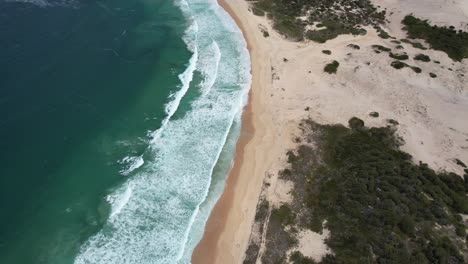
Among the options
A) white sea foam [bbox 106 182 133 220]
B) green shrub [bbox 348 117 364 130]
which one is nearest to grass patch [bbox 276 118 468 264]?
green shrub [bbox 348 117 364 130]

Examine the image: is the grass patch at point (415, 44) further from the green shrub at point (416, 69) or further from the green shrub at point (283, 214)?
the green shrub at point (283, 214)

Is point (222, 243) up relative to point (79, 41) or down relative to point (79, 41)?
down

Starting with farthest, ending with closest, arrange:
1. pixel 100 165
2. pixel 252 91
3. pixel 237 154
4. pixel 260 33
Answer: pixel 260 33 < pixel 252 91 < pixel 237 154 < pixel 100 165

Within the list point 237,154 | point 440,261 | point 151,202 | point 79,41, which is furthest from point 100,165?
point 440,261

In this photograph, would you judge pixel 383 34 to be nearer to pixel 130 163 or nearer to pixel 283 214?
pixel 283 214

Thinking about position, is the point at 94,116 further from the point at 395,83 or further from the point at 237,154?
the point at 395,83

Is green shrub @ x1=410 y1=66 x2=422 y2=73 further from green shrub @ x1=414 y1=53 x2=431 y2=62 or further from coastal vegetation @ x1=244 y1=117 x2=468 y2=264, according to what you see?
coastal vegetation @ x1=244 y1=117 x2=468 y2=264
